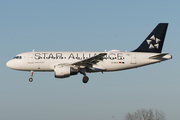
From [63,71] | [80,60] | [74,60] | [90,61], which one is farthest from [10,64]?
[90,61]

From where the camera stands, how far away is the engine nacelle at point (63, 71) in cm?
4141

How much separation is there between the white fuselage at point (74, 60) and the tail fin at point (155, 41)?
7.13 feet

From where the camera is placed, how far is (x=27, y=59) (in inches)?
1740

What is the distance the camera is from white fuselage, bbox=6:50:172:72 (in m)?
43.8

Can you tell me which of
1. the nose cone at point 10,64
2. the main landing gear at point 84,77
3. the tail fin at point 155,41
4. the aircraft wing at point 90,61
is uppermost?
the tail fin at point 155,41

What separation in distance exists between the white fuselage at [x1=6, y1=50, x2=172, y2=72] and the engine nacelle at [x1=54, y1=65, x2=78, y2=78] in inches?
84.0

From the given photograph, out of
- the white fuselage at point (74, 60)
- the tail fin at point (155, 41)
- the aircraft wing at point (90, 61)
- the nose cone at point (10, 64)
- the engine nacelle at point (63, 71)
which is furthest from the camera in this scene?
the tail fin at point (155, 41)

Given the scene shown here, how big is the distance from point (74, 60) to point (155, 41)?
43.7 feet

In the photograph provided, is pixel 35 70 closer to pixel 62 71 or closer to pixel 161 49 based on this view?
pixel 62 71

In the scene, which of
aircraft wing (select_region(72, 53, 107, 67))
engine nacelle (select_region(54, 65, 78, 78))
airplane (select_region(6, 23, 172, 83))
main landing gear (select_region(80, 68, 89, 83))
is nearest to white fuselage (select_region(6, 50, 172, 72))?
airplane (select_region(6, 23, 172, 83))

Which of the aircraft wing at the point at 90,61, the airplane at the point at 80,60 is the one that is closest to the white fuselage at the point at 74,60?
the airplane at the point at 80,60

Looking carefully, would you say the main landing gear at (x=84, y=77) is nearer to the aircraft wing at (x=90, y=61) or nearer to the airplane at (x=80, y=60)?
the airplane at (x=80, y=60)

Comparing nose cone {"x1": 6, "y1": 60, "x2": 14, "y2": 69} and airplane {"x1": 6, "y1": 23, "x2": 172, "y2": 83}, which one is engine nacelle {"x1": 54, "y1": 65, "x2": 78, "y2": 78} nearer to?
airplane {"x1": 6, "y1": 23, "x2": 172, "y2": 83}

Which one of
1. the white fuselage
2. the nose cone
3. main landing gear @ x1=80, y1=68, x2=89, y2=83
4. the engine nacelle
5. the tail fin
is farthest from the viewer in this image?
the tail fin
